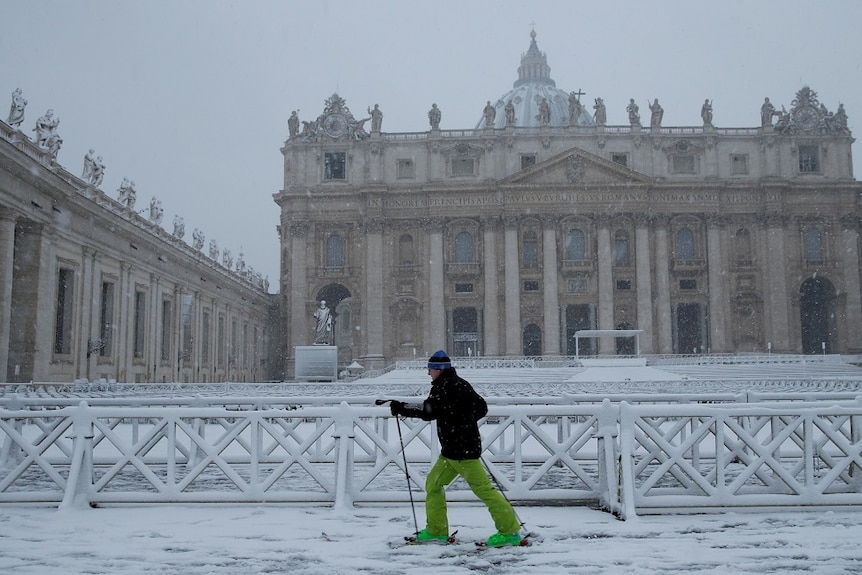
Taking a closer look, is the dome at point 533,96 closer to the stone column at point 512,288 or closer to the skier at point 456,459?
the stone column at point 512,288

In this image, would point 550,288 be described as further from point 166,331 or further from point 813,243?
point 166,331

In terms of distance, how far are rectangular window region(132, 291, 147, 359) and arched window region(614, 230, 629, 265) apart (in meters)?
38.7

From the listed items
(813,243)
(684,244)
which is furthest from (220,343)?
(813,243)

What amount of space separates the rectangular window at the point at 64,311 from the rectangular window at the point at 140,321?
27.3 feet

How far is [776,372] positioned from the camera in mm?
43906

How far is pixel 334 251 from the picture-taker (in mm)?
70812

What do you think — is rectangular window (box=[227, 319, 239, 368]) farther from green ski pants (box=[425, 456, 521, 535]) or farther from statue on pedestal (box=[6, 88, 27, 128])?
green ski pants (box=[425, 456, 521, 535])

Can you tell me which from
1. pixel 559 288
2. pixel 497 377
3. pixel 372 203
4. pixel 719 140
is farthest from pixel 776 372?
pixel 372 203

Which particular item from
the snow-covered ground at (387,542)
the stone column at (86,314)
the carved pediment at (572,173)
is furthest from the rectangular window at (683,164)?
the snow-covered ground at (387,542)

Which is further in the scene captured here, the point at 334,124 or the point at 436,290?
the point at 334,124

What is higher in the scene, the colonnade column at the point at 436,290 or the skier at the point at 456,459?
the colonnade column at the point at 436,290

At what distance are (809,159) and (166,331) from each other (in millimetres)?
52896

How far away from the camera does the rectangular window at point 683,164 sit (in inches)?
2709

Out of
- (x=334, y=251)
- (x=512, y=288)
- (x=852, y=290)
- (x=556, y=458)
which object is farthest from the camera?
(x=334, y=251)
